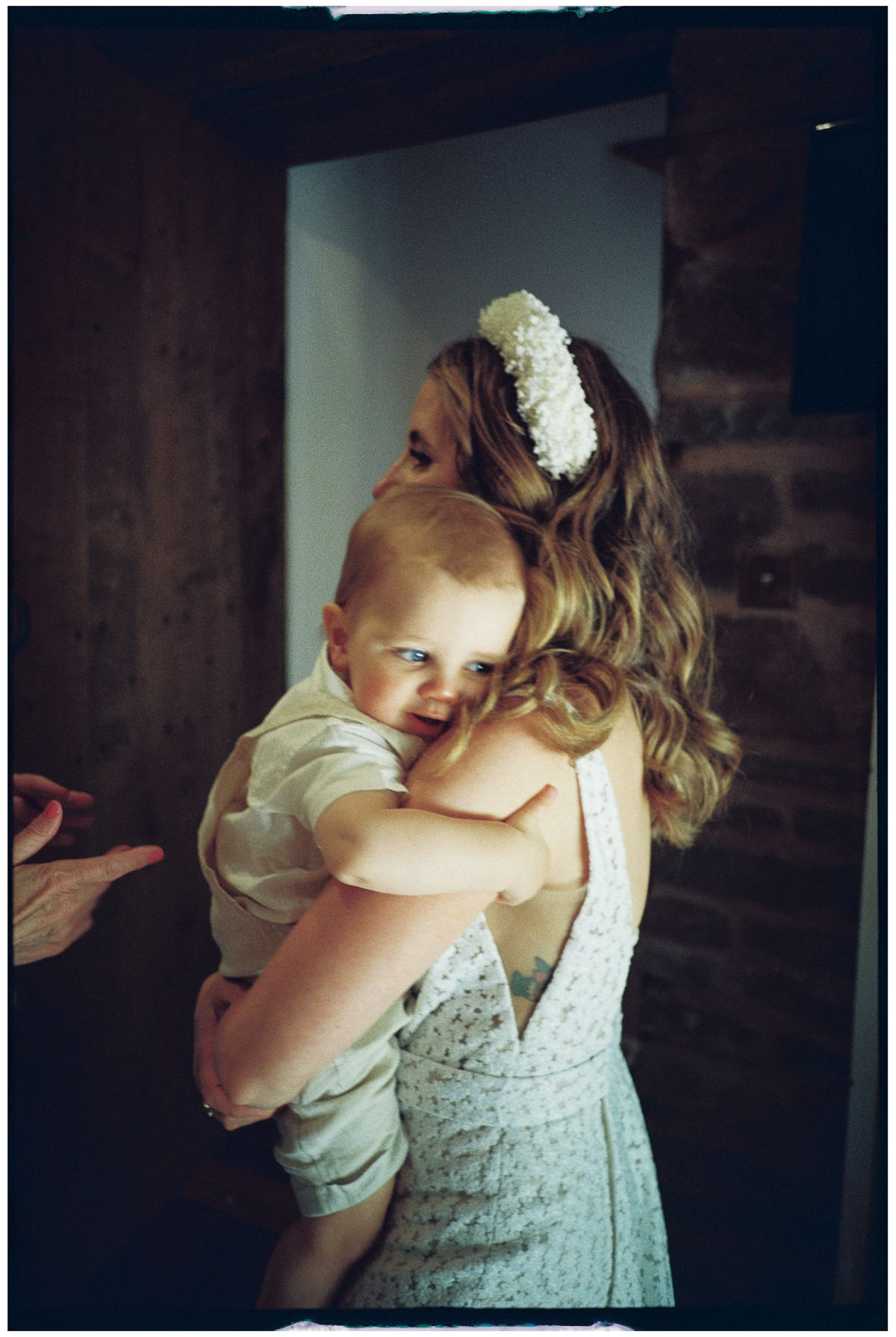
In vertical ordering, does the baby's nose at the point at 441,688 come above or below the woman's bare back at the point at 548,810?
above

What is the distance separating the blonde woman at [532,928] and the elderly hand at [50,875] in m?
0.18

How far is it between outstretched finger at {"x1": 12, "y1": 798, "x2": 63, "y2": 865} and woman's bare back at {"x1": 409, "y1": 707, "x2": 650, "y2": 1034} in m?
0.46

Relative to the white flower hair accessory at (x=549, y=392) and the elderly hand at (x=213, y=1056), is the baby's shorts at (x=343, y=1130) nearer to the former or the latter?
the elderly hand at (x=213, y=1056)

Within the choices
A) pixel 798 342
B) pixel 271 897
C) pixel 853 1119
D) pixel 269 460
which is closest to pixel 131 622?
pixel 269 460

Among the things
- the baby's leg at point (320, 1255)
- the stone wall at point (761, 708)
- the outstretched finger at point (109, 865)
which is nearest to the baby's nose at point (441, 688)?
the outstretched finger at point (109, 865)

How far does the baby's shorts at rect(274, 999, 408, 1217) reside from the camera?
31.4 inches

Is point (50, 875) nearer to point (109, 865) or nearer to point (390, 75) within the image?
point (109, 865)

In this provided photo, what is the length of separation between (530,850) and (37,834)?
579 mm

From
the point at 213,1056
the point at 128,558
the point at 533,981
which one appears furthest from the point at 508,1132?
the point at 128,558

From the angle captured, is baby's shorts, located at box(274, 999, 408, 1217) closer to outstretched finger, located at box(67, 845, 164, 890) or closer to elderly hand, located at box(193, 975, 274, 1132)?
elderly hand, located at box(193, 975, 274, 1132)

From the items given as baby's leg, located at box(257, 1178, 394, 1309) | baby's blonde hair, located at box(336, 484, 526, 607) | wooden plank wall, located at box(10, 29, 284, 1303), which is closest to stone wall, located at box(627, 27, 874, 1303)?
baby's blonde hair, located at box(336, 484, 526, 607)

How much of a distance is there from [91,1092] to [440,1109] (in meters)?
1.09

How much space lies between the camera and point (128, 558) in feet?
5.02

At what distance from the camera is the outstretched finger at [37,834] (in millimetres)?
896
